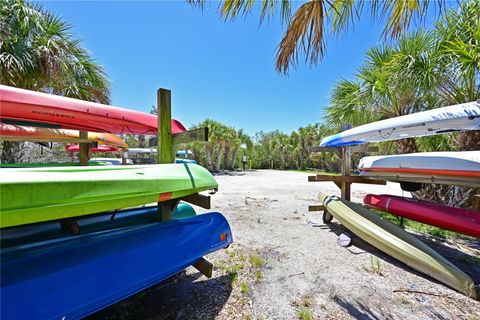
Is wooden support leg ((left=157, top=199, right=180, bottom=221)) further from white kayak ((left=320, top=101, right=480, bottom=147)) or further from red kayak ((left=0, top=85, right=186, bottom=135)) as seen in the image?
white kayak ((left=320, top=101, right=480, bottom=147))

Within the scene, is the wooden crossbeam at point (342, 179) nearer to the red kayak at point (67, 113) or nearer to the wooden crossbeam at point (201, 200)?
the wooden crossbeam at point (201, 200)

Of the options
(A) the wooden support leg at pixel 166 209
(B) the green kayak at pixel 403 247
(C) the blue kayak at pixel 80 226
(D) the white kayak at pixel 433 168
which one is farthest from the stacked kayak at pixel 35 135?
(D) the white kayak at pixel 433 168

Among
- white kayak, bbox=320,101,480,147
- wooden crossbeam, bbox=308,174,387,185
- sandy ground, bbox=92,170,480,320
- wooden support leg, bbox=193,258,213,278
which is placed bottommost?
sandy ground, bbox=92,170,480,320

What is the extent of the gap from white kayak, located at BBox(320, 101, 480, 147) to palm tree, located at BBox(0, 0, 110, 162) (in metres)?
6.97

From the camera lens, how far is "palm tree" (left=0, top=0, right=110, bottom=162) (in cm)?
434

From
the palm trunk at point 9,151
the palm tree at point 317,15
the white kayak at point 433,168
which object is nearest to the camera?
the palm tree at point 317,15

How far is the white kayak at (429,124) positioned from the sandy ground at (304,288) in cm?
202

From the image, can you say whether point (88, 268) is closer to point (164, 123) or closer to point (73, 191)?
point (73, 191)

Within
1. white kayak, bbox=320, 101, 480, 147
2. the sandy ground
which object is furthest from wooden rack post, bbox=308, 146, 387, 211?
the sandy ground

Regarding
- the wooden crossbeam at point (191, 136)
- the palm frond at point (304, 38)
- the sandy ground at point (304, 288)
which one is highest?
the palm frond at point (304, 38)

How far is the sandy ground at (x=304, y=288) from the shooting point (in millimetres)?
2100

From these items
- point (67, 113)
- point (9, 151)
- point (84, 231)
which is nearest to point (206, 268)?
point (84, 231)

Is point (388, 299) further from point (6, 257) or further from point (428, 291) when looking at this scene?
point (6, 257)

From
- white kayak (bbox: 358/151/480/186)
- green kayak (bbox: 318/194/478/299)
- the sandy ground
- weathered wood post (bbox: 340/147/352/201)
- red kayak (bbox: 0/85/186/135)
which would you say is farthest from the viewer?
weathered wood post (bbox: 340/147/352/201)
